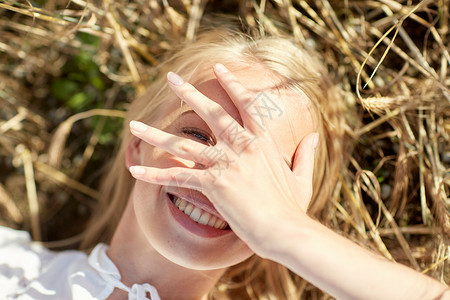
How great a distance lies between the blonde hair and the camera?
2.07 m

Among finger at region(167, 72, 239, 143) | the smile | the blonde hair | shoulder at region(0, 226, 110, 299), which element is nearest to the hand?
finger at region(167, 72, 239, 143)

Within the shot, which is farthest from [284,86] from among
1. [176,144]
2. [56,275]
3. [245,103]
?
[56,275]

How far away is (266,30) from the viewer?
8.21ft

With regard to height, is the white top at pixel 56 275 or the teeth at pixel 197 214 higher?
the teeth at pixel 197 214

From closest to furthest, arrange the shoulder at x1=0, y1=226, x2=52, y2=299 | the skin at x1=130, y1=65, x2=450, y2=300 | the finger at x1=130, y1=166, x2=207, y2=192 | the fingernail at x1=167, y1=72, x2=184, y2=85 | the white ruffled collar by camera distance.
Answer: the skin at x1=130, y1=65, x2=450, y2=300
the finger at x1=130, y1=166, x2=207, y2=192
the fingernail at x1=167, y1=72, x2=184, y2=85
the white ruffled collar
the shoulder at x1=0, y1=226, x2=52, y2=299

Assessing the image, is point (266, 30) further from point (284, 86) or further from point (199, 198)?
point (199, 198)

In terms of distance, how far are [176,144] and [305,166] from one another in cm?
49

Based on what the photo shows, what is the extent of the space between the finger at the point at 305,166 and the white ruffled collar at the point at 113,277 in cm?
79

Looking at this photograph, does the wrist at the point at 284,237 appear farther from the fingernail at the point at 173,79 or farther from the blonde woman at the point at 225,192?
the fingernail at the point at 173,79

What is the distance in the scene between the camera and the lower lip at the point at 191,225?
177cm

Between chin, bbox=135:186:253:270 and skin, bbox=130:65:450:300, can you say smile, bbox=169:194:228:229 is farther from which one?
skin, bbox=130:65:450:300

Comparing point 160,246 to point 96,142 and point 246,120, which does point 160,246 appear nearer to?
point 246,120

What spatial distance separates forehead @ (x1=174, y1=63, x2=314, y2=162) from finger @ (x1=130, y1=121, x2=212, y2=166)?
216 mm

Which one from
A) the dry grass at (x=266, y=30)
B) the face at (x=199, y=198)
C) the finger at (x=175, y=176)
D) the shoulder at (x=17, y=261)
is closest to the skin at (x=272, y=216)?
the finger at (x=175, y=176)
